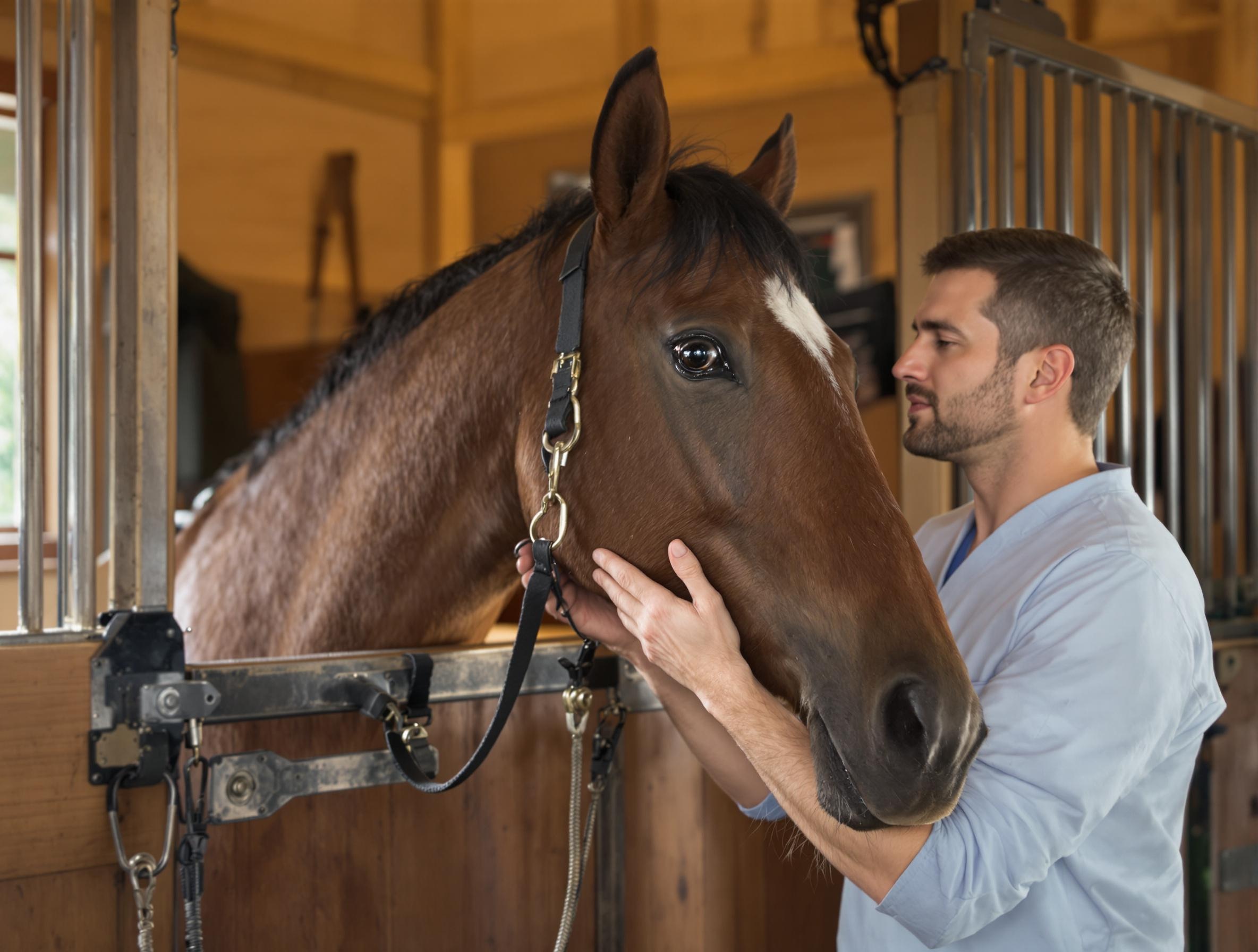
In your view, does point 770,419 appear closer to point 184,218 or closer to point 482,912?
point 482,912

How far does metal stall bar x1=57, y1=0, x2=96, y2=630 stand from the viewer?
1050 mm

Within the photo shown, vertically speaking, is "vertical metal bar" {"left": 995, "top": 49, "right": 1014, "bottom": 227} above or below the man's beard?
above

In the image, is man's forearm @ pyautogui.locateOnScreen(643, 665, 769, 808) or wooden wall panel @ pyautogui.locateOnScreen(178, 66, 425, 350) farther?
wooden wall panel @ pyautogui.locateOnScreen(178, 66, 425, 350)

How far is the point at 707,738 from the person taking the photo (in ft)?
4.16

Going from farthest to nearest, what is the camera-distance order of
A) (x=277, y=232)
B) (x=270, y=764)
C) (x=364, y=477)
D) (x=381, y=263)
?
(x=381, y=263) < (x=277, y=232) < (x=364, y=477) < (x=270, y=764)

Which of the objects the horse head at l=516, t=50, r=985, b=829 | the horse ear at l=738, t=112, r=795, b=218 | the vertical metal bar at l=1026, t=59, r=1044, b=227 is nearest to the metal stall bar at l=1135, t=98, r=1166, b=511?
the vertical metal bar at l=1026, t=59, r=1044, b=227

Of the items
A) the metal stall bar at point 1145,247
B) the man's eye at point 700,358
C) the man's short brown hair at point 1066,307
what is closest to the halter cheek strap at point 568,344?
the man's eye at point 700,358

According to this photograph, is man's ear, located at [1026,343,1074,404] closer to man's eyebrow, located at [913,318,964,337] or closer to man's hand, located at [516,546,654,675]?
man's eyebrow, located at [913,318,964,337]

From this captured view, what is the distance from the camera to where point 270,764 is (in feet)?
→ 3.76

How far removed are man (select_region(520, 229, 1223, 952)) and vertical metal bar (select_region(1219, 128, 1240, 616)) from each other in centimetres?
97

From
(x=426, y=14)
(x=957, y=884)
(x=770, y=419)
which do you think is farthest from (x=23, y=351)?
(x=426, y=14)

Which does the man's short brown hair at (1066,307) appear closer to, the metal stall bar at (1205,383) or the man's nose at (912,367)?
the man's nose at (912,367)

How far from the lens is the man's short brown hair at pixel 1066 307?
1.29 meters

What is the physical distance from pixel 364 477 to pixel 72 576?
0.44m
